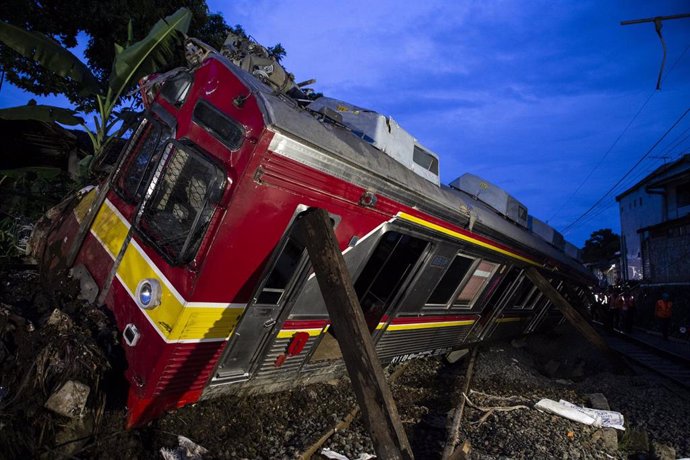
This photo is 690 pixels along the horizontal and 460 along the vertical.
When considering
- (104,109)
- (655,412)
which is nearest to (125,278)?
(104,109)

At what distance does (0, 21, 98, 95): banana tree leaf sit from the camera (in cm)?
560

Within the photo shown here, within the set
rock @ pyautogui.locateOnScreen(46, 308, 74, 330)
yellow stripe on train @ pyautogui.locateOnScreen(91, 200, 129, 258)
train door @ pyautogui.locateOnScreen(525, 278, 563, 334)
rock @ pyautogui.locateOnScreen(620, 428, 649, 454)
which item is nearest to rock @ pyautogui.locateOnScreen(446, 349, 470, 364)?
rock @ pyautogui.locateOnScreen(620, 428, 649, 454)

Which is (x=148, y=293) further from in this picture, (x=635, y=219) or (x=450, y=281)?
(x=635, y=219)

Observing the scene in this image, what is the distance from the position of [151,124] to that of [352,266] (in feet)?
7.34

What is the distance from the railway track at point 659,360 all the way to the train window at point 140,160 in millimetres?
9845

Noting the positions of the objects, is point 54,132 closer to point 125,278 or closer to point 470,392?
point 125,278

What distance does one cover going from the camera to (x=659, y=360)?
34.4 feet

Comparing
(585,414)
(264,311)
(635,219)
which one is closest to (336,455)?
(264,311)

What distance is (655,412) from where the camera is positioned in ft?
19.3

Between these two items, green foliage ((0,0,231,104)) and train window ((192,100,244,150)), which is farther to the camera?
green foliage ((0,0,231,104))

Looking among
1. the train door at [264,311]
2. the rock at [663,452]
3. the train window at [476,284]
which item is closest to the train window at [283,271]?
the train door at [264,311]

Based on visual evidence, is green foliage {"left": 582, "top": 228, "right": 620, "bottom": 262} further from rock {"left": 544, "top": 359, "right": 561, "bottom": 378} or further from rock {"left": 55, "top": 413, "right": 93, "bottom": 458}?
rock {"left": 55, "top": 413, "right": 93, "bottom": 458}

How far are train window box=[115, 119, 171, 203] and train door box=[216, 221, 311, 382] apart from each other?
4.30 ft

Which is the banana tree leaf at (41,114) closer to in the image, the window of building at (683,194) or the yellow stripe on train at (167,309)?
the yellow stripe on train at (167,309)
